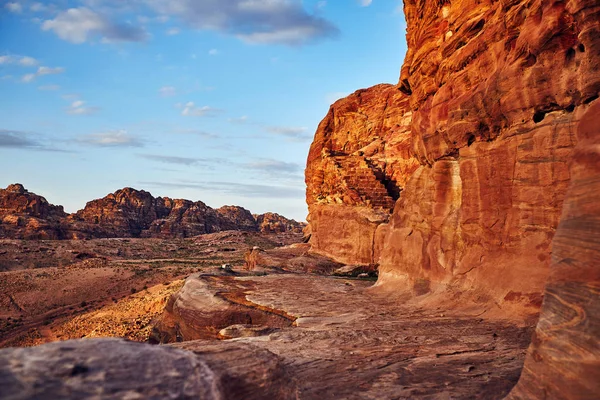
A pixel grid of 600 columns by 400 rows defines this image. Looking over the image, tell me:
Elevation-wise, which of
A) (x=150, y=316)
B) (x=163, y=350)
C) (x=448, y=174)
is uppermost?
(x=448, y=174)

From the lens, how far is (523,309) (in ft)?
41.0

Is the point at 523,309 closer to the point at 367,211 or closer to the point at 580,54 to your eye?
the point at 580,54

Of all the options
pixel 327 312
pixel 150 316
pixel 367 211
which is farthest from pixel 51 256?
pixel 327 312

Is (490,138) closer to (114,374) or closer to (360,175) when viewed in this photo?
(114,374)

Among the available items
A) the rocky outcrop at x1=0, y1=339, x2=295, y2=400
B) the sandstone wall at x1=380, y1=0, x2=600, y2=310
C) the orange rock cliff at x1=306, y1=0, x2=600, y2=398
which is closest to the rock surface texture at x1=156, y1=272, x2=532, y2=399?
the rocky outcrop at x1=0, y1=339, x2=295, y2=400

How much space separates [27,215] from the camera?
11119 cm

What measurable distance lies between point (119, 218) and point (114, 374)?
457 ft

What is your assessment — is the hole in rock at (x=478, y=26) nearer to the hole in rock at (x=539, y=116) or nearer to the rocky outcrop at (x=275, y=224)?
the hole in rock at (x=539, y=116)

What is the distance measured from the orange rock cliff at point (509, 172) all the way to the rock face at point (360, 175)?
16404mm

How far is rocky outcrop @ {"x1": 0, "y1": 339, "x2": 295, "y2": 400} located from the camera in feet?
13.1

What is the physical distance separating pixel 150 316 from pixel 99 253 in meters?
58.1

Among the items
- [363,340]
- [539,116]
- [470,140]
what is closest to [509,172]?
[539,116]

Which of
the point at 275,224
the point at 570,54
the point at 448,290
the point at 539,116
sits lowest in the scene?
the point at 448,290

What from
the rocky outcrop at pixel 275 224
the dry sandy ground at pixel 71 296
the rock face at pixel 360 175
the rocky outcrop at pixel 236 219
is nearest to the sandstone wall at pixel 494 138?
the rock face at pixel 360 175
